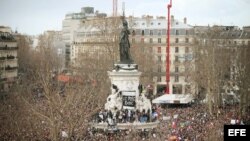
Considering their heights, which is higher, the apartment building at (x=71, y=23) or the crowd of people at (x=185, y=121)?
the apartment building at (x=71, y=23)

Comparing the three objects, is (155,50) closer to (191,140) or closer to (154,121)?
(154,121)

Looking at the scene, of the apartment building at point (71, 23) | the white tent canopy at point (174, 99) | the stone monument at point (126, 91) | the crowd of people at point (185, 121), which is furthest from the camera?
the apartment building at point (71, 23)

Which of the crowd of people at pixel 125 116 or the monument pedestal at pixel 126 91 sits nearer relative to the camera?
the crowd of people at pixel 125 116

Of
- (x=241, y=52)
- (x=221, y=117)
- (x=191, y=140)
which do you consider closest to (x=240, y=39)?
(x=241, y=52)

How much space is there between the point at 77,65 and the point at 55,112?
55274mm

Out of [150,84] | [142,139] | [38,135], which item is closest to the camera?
[38,135]

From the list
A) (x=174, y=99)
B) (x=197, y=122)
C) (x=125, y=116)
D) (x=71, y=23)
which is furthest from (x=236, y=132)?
(x=71, y=23)

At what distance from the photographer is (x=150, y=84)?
75938mm

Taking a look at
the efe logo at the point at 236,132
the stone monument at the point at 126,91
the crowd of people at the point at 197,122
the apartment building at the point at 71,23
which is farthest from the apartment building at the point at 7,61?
the apartment building at the point at 71,23

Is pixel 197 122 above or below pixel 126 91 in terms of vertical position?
below

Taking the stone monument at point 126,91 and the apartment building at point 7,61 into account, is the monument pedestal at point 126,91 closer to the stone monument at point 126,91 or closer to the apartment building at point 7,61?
the stone monument at point 126,91

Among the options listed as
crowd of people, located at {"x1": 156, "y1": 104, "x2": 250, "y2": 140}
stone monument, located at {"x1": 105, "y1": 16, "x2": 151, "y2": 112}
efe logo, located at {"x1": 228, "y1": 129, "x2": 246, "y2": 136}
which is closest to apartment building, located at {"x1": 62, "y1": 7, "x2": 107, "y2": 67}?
crowd of people, located at {"x1": 156, "y1": 104, "x2": 250, "y2": 140}

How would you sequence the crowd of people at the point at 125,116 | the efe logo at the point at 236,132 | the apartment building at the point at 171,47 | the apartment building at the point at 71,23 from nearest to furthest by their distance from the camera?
the efe logo at the point at 236,132 < the crowd of people at the point at 125,116 < the apartment building at the point at 171,47 < the apartment building at the point at 71,23

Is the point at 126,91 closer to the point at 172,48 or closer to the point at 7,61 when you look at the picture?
the point at 7,61
